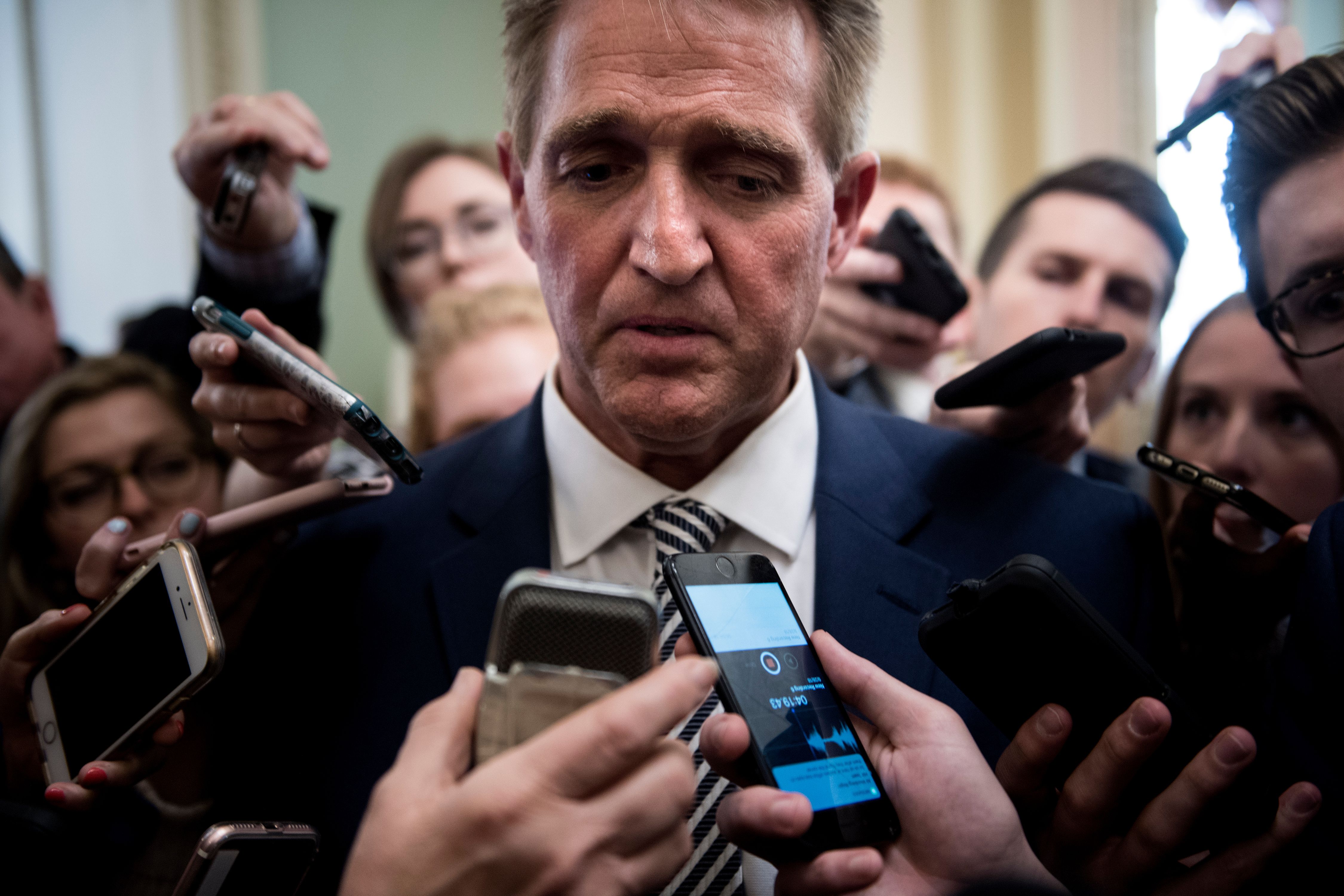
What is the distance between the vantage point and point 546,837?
745 millimetres

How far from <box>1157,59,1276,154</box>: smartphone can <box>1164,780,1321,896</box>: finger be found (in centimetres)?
93

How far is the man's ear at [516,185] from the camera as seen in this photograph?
1473mm

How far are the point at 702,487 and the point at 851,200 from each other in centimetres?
53

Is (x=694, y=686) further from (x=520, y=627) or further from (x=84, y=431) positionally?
(x=84, y=431)

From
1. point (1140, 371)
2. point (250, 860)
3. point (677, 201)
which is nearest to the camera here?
point (250, 860)

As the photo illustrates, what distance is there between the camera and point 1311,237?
1226mm

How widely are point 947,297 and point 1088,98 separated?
2.53 m

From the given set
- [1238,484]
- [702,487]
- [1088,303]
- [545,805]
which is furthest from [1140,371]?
[545,805]

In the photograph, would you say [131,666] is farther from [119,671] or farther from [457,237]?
[457,237]

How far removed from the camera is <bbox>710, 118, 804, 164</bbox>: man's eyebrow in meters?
1.19

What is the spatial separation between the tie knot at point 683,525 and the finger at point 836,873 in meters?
0.50

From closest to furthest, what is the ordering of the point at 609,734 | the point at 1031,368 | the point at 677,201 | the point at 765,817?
the point at 609,734
the point at 765,817
the point at 677,201
the point at 1031,368

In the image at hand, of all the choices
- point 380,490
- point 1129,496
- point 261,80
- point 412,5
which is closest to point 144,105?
point 261,80

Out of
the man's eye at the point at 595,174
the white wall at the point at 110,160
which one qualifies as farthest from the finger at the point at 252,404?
the white wall at the point at 110,160
